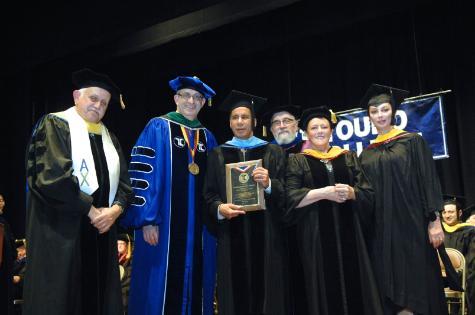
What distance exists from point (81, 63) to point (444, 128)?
611 centimetres

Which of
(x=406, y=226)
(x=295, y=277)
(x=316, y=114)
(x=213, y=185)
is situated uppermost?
(x=316, y=114)

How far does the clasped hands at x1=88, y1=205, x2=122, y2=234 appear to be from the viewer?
3.71 metres

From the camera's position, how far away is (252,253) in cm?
409

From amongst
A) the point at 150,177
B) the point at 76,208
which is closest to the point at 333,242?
the point at 150,177

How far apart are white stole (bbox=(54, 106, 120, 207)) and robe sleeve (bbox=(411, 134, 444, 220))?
230 cm

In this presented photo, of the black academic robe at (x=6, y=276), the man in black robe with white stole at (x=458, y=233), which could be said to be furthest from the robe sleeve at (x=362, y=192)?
the black academic robe at (x=6, y=276)

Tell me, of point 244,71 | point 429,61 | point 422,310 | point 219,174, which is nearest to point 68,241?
point 219,174

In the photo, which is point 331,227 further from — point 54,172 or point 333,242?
point 54,172

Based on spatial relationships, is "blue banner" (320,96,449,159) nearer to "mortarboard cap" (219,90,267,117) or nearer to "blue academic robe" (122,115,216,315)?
"mortarboard cap" (219,90,267,117)

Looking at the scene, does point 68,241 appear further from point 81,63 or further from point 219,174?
point 81,63

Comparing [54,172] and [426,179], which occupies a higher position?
[54,172]

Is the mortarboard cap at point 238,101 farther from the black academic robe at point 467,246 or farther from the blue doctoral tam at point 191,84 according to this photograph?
the black academic robe at point 467,246

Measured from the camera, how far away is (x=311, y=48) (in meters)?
9.52

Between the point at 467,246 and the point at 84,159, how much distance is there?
5.76 m
